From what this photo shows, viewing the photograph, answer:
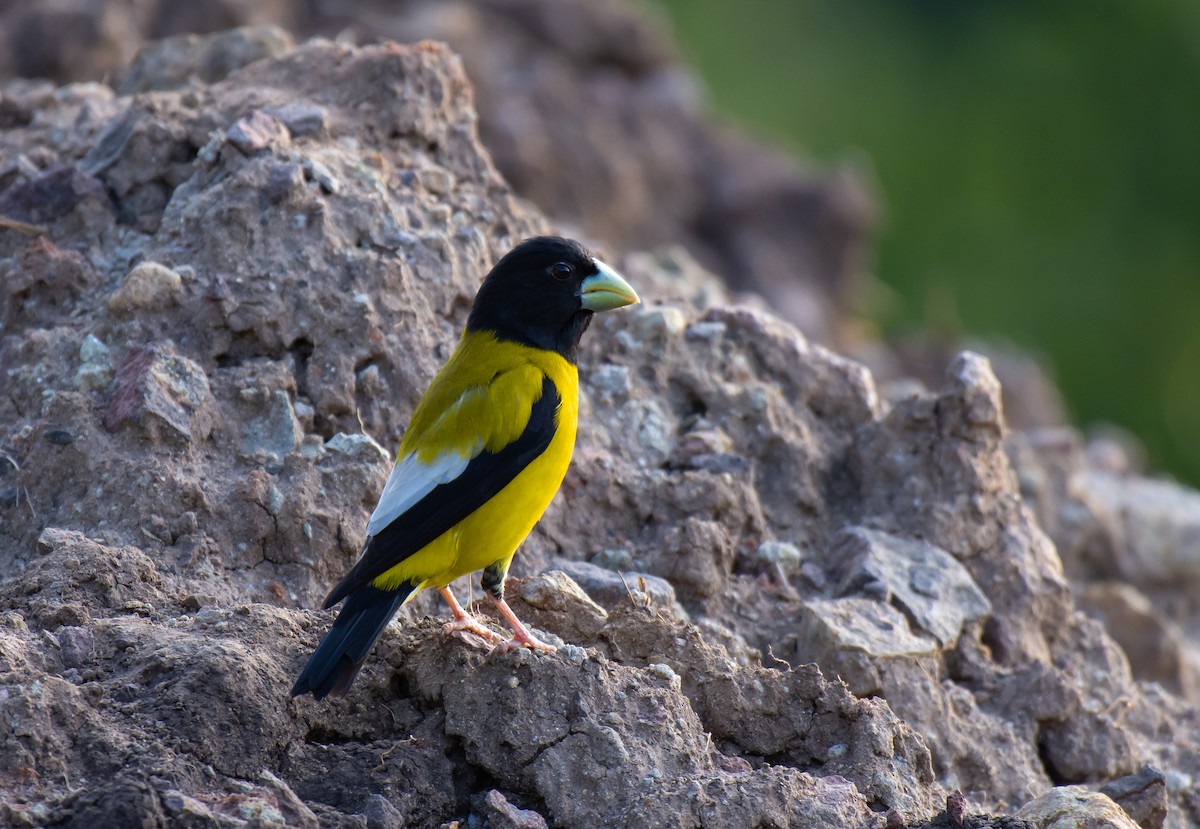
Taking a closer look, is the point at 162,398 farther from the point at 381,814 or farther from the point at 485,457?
the point at 381,814

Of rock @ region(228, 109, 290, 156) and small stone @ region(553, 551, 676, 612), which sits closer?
small stone @ region(553, 551, 676, 612)

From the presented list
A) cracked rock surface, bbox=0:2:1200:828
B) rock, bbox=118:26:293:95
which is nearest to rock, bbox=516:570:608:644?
cracked rock surface, bbox=0:2:1200:828

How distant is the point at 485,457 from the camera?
16.6 feet

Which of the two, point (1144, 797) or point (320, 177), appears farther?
point (320, 177)

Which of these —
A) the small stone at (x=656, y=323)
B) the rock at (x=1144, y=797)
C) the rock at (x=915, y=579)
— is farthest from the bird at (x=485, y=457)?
the rock at (x=1144, y=797)

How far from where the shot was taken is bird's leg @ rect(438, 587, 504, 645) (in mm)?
4802

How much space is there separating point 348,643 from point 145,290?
187 cm

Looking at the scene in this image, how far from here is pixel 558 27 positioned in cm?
1258

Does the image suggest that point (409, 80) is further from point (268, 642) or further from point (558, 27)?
point (558, 27)

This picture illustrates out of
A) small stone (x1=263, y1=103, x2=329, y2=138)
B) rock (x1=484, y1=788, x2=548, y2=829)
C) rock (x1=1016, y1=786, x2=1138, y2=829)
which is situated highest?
small stone (x1=263, y1=103, x2=329, y2=138)

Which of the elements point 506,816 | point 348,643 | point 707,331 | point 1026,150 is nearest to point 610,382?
point 707,331

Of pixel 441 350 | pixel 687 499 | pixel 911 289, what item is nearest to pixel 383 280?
pixel 441 350

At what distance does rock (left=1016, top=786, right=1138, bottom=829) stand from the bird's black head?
224cm

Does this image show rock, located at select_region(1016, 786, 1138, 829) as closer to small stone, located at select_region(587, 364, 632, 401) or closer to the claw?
the claw
